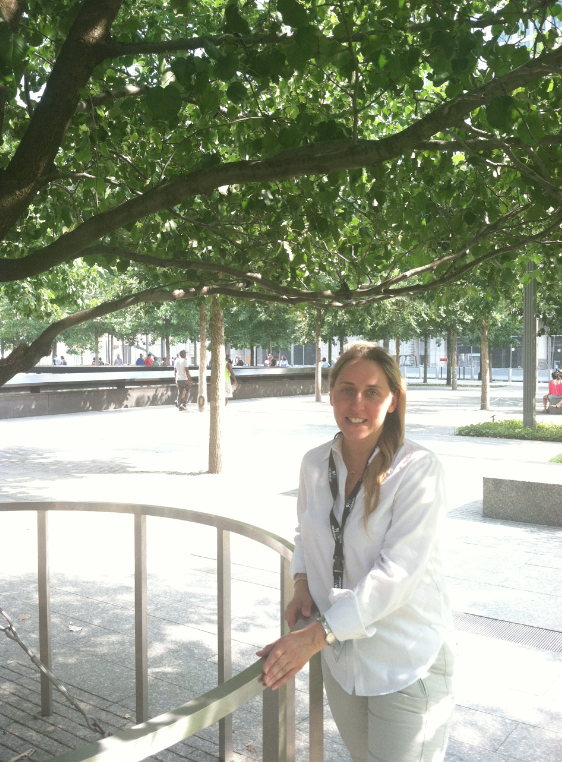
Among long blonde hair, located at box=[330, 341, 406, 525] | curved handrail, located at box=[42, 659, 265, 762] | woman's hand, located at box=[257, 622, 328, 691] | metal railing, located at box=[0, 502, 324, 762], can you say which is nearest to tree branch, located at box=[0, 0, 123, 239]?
metal railing, located at box=[0, 502, 324, 762]

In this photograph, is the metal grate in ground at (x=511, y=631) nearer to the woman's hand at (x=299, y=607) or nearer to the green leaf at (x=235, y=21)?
the woman's hand at (x=299, y=607)

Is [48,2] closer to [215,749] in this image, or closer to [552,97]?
[552,97]

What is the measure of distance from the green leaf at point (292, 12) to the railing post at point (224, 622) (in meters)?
2.12

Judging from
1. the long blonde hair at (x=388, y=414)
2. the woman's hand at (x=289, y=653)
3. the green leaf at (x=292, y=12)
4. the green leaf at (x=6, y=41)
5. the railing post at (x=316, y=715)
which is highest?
the green leaf at (x=292, y=12)

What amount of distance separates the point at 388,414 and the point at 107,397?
77.3 ft

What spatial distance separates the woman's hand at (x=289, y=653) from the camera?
1804mm

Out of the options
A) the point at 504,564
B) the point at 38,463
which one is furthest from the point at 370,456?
the point at 38,463

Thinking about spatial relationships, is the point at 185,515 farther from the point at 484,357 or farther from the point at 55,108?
the point at 484,357

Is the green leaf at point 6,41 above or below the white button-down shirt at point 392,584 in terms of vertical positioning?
above

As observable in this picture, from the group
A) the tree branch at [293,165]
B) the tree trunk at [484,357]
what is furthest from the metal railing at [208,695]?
the tree trunk at [484,357]

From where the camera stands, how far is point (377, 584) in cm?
199

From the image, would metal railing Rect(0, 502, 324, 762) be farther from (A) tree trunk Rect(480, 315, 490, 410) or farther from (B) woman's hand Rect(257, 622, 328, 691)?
(A) tree trunk Rect(480, 315, 490, 410)

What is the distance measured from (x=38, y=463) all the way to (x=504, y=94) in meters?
11.7

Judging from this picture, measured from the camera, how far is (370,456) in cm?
223
